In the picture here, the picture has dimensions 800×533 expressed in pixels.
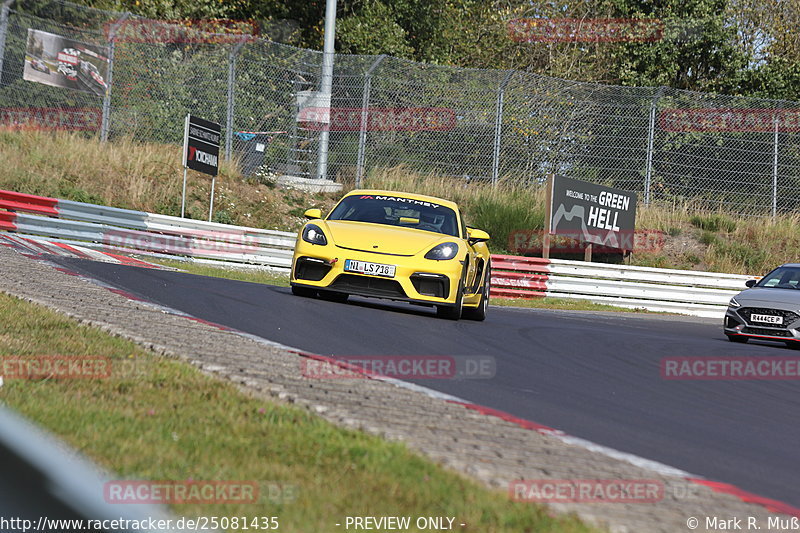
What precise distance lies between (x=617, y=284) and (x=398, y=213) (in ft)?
38.9

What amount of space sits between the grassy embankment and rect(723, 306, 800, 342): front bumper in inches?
417

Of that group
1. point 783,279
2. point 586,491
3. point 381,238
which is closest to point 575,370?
point 381,238

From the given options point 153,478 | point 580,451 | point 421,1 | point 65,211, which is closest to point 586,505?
point 580,451

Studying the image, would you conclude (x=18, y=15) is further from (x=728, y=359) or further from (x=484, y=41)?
(x=484, y=41)

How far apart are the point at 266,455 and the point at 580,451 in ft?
4.97

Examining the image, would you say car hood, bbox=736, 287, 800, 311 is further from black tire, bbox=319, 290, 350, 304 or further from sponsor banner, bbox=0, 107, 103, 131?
sponsor banner, bbox=0, 107, 103, 131

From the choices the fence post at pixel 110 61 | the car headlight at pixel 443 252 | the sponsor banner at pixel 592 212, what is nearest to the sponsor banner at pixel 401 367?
the car headlight at pixel 443 252

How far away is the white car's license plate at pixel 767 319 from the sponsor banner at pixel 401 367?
7.38 metres

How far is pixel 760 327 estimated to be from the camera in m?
14.6

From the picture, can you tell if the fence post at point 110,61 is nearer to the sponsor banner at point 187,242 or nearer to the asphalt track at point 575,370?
the sponsor banner at point 187,242

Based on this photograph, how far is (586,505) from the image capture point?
3584mm

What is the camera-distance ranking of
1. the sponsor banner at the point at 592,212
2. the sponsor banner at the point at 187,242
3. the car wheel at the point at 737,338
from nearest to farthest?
1. the car wheel at the point at 737,338
2. the sponsor banner at the point at 187,242
3. the sponsor banner at the point at 592,212

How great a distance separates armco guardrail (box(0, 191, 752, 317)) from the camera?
19.1 m

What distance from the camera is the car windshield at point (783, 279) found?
615 inches
